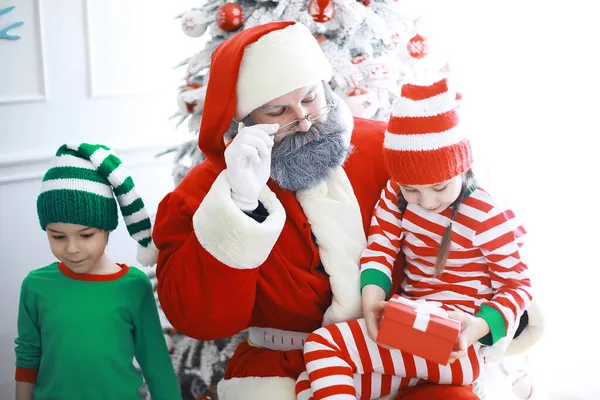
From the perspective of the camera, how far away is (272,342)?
1.88 meters

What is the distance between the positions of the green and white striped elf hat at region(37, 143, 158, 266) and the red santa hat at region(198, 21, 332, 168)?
0.82ft

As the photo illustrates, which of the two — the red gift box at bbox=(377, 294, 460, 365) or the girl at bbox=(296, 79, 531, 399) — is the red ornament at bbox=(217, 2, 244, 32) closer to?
the girl at bbox=(296, 79, 531, 399)

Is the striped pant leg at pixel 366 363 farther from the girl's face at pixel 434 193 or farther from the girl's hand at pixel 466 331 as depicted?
the girl's face at pixel 434 193

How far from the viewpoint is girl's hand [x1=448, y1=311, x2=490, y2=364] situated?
1.52 metres

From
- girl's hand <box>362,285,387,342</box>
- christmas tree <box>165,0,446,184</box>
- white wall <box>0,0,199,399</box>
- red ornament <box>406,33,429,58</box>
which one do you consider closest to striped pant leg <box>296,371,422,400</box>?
girl's hand <box>362,285,387,342</box>

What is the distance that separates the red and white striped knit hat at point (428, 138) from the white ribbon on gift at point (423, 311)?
28cm

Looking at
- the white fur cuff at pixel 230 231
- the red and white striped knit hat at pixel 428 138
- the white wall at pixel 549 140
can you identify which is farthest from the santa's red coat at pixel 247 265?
the white wall at pixel 549 140

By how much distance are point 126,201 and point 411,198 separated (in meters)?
0.75

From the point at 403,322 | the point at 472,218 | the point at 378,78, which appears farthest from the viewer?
the point at 378,78

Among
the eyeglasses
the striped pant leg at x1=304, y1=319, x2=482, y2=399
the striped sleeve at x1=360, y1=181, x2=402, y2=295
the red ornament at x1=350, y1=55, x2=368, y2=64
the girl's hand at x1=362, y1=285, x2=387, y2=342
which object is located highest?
the red ornament at x1=350, y1=55, x2=368, y2=64

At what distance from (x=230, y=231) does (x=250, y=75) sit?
0.43 m

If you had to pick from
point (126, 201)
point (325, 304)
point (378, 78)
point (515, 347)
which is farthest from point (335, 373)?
point (378, 78)

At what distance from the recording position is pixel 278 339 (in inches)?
73.5

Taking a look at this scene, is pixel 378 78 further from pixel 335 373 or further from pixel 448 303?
pixel 335 373
